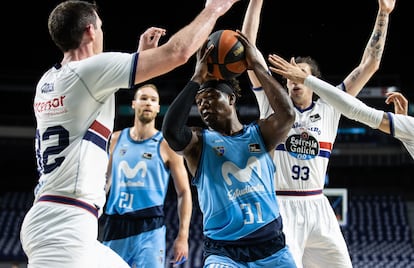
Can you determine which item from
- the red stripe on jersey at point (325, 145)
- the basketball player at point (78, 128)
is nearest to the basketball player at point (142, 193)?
the red stripe on jersey at point (325, 145)

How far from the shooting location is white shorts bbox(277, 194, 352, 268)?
465 cm

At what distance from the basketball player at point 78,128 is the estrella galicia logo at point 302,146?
71.9 inches

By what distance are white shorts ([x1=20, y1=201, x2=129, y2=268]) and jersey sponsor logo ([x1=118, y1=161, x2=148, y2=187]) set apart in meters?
2.72

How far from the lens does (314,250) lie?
4758 mm

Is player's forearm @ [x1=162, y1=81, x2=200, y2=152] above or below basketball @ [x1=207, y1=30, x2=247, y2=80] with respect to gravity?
below

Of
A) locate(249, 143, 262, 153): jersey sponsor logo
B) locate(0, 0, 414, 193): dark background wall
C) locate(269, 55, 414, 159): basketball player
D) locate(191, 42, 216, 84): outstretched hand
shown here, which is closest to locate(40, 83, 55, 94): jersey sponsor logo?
locate(191, 42, 216, 84): outstretched hand

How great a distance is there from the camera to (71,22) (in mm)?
3297

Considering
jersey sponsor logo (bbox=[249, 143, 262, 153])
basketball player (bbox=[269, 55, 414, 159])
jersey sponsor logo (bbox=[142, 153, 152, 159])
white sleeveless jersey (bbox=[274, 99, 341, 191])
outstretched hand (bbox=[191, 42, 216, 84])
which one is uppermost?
outstretched hand (bbox=[191, 42, 216, 84])

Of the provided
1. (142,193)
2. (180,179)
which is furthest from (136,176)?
(180,179)

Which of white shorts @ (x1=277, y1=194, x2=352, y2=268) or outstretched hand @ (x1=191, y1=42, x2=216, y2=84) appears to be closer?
outstretched hand @ (x1=191, y1=42, x2=216, y2=84)

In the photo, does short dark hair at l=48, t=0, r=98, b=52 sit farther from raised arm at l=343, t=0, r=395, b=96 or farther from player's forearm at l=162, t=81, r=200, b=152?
raised arm at l=343, t=0, r=395, b=96

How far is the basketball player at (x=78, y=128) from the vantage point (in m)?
3.02

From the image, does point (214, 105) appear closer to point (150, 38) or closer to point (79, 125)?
point (150, 38)

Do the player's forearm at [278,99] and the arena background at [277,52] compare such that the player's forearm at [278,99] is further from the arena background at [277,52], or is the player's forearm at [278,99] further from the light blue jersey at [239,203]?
the arena background at [277,52]
